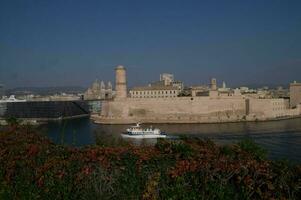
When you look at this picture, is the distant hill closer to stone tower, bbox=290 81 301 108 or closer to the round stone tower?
the round stone tower

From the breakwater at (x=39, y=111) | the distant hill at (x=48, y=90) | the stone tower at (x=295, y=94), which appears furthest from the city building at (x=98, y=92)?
the distant hill at (x=48, y=90)

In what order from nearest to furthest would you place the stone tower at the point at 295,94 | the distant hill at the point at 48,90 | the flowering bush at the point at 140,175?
the flowering bush at the point at 140,175 < the stone tower at the point at 295,94 < the distant hill at the point at 48,90

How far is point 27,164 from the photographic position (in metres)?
2.53

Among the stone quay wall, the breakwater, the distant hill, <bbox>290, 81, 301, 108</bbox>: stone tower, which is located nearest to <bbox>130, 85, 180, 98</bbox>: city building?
the stone quay wall

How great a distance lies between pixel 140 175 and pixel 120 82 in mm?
28400

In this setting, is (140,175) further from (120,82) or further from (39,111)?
(39,111)

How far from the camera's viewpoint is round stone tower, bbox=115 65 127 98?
100ft

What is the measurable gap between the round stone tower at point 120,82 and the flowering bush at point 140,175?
27.8m

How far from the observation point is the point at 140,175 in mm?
2232

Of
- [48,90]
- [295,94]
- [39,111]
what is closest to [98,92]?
[39,111]

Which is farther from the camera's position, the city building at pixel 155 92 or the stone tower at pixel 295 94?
the stone tower at pixel 295 94

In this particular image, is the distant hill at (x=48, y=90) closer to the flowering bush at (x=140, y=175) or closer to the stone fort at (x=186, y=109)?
the stone fort at (x=186, y=109)

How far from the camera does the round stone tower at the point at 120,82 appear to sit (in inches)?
1202

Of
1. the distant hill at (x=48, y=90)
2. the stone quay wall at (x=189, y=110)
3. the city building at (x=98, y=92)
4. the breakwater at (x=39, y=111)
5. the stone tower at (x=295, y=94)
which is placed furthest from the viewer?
the distant hill at (x=48, y=90)
